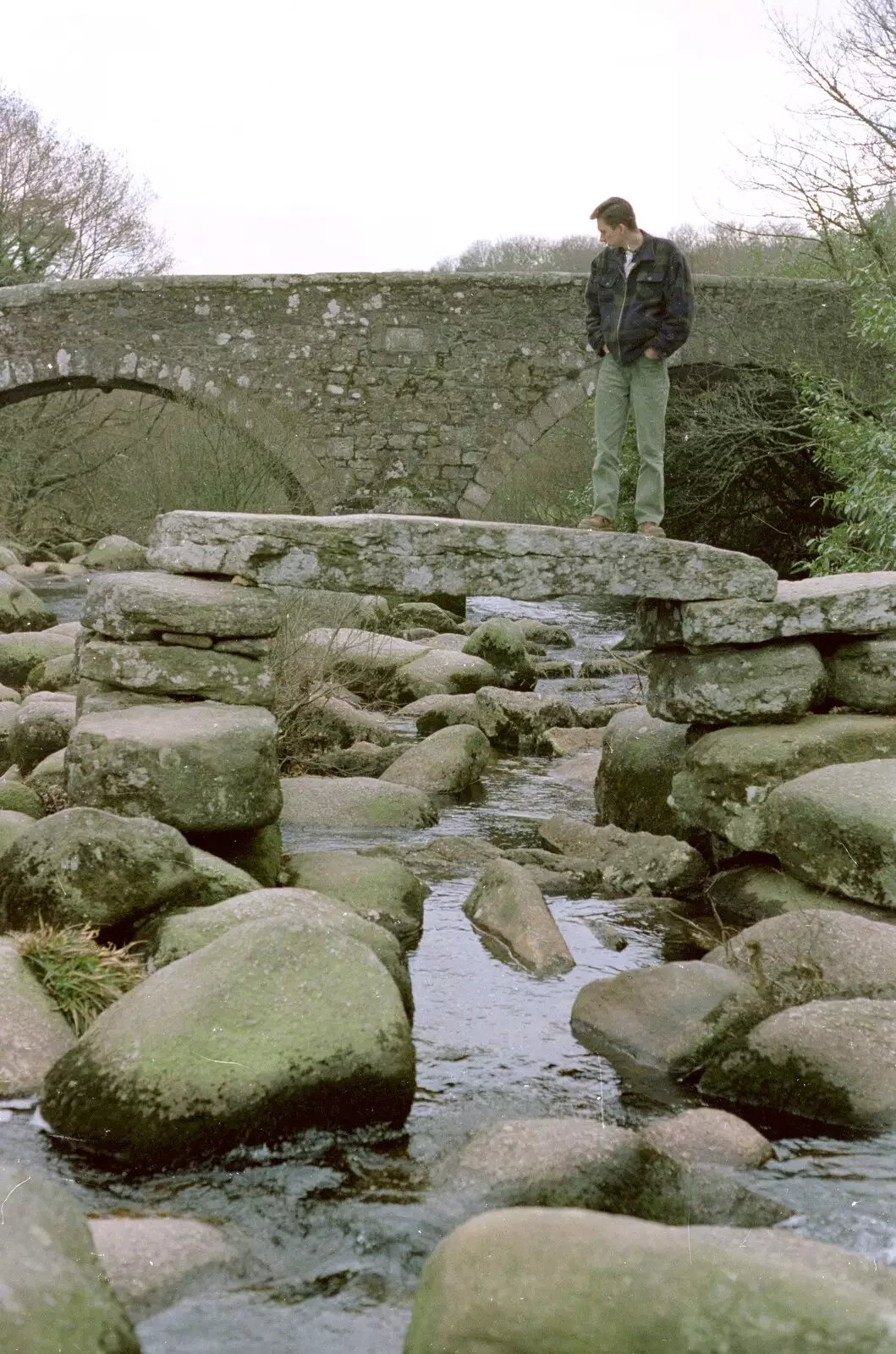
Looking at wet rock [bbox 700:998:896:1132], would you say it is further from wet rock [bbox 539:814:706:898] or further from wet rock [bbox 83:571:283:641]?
wet rock [bbox 83:571:283:641]

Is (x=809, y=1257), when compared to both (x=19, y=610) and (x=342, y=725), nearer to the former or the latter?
(x=342, y=725)

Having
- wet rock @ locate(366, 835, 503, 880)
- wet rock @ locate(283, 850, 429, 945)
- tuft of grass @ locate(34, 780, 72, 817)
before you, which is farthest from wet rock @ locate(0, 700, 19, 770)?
wet rock @ locate(283, 850, 429, 945)

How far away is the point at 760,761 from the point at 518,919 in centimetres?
131

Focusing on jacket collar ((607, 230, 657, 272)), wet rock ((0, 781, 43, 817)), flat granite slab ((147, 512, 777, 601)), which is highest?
jacket collar ((607, 230, 657, 272))

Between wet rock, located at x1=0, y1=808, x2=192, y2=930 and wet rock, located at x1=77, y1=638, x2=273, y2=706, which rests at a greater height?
wet rock, located at x1=77, y1=638, x2=273, y2=706

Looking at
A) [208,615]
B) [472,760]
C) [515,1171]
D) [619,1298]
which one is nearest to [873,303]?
[472,760]

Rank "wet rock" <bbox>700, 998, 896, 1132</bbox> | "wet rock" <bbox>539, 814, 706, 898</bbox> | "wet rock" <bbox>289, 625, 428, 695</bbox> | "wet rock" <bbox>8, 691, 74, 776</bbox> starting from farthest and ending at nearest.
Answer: "wet rock" <bbox>289, 625, 428, 695</bbox>, "wet rock" <bbox>8, 691, 74, 776</bbox>, "wet rock" <bbox>539, 814, 706, 898</bbox>, "wet rock" <bbox>700, 998, 896, 1132</bbox>

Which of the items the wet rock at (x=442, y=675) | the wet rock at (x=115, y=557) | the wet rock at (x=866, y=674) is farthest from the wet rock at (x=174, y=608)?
the wet rock at (x=115, y=557)

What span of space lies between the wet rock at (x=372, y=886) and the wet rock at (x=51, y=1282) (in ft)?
8.39

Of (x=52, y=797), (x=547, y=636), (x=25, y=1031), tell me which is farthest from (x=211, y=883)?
(x=547, y=636)

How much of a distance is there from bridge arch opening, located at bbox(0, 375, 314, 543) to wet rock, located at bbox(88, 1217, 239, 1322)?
13.9m

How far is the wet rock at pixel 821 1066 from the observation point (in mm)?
3883

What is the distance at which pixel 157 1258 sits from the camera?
2.91 meters

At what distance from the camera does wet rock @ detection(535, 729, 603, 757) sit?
29.6 ft
